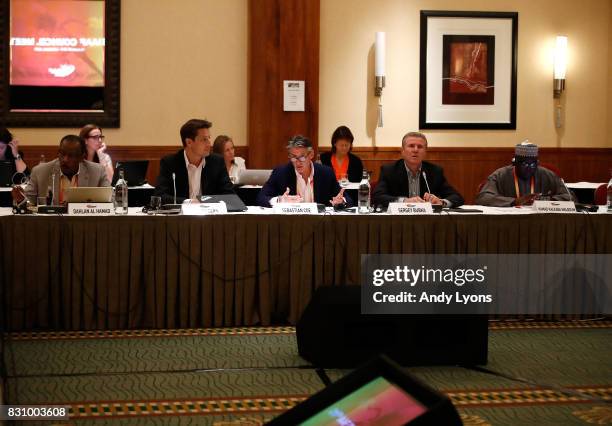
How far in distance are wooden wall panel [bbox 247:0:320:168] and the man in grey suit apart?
340 cm

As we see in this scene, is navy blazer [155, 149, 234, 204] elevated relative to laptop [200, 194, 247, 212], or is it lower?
elevated

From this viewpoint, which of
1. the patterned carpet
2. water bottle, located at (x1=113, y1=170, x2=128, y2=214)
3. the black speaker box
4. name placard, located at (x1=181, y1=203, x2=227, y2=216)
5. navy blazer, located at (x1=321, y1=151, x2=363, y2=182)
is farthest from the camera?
navy blazer, located at (x1=321, y1=151, x2=363, y2=182)

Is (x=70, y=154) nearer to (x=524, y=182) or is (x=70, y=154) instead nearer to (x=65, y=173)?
(x=65, y=173)

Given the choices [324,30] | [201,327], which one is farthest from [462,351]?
[324,30]

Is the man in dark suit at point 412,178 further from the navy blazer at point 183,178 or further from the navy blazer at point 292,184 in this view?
the navy blazer at point 183,178

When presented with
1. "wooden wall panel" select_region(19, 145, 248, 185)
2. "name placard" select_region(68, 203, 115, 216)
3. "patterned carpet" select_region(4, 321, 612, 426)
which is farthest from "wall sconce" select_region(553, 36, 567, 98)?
"name placard" select_region(68, 203, 115, 216)

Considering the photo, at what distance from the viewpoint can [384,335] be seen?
14.2 ft

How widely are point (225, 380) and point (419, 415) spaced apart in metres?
2.60

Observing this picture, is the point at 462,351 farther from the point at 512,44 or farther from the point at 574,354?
the point at 512,44

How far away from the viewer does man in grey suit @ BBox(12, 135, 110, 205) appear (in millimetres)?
5676

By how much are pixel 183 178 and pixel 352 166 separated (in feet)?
9.50

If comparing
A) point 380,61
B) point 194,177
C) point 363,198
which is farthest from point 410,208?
point 380,61

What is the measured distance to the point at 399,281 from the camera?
5.02 metres

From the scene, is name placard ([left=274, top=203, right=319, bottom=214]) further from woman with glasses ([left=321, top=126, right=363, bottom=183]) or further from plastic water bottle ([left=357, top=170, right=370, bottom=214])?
woman with glasses ([left=321, top=126, right=363, bottom=183])
